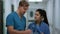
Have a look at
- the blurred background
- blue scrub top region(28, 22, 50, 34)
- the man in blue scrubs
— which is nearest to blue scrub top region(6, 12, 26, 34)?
the man in blue scrubs

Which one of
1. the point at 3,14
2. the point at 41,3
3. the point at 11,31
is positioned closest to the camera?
the point at 11,31

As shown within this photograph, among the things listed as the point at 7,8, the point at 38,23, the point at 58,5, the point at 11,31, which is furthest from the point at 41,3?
the point at 11,31

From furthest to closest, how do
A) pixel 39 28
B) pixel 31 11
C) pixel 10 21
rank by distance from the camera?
pixel 31 11 → pixel 39 28 → pixel 10 21

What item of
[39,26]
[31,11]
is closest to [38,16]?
[39,26]

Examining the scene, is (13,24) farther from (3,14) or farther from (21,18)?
(3,14)

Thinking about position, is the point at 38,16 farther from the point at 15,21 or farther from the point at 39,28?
the point at 15,21

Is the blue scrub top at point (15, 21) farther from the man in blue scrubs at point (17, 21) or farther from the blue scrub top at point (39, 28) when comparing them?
the blue scrub top at point (39, 28)

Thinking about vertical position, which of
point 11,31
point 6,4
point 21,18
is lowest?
point 11,31

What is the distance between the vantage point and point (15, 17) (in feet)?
5.71

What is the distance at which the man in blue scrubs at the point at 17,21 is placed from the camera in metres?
1.67

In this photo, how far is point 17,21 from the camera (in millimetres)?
1762

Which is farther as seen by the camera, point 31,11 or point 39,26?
point 31,11

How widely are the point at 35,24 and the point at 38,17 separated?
100mm

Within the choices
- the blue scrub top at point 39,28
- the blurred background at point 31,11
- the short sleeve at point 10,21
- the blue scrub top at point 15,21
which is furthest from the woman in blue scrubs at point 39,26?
the blurred background at point 31,11
